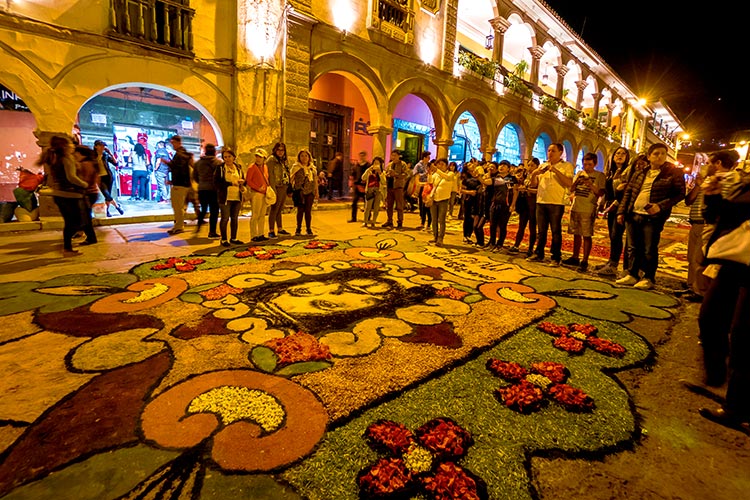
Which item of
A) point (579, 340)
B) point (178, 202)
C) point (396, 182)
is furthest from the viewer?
point (396, 182)

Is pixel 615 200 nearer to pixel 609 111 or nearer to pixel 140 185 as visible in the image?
pixel 140 185

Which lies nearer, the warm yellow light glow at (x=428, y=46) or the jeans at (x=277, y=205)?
the jeans at (x=277, y=205)

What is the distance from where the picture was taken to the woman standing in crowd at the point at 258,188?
234 inches

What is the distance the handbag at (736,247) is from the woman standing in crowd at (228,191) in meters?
5.75

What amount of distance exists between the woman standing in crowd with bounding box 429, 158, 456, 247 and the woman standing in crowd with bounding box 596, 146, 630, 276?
2.30 m

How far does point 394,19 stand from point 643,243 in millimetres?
10649

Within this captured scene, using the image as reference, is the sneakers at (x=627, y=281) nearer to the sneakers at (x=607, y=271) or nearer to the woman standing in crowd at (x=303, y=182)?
the sneakers at (x=607, y=271)

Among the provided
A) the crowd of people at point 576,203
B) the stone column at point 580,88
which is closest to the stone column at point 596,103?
the stone column at point 580,88

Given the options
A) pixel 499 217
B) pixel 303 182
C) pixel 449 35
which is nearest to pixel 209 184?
pixel 303 182

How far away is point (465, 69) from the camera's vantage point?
14062mm

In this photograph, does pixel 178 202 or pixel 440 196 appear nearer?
pixel 440 196

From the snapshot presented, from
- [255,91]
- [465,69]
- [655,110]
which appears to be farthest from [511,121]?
[655,110]

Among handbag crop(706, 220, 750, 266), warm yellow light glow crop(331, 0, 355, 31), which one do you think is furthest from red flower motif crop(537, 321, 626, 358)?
warm yellow light glow crop(331, 0, 355, 31)

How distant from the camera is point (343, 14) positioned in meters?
10.4
